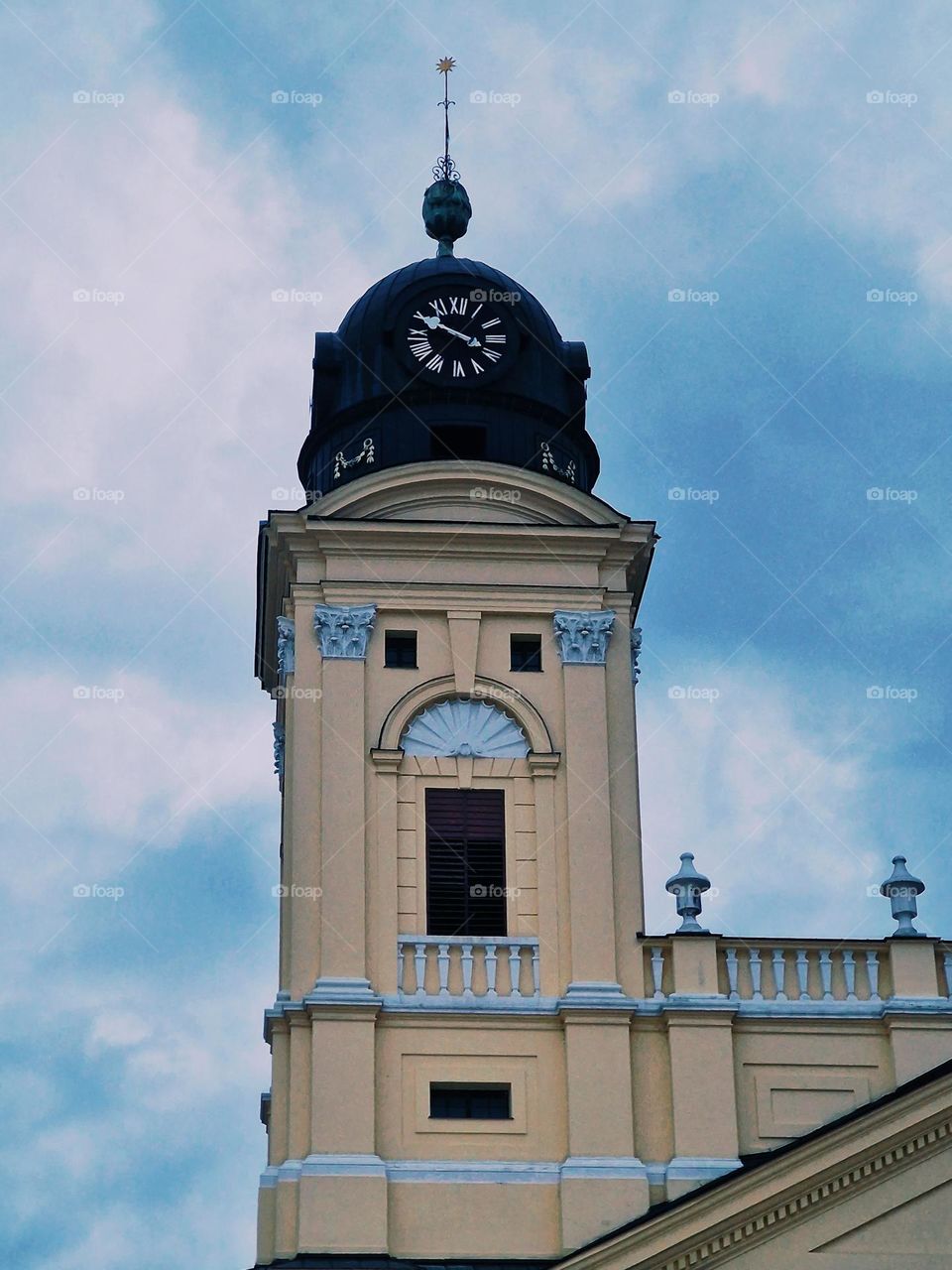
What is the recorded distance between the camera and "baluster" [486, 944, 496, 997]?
102ft

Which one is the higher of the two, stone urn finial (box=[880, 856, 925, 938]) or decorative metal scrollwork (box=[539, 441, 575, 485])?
decorative metal scrollwork (box=[539, 441, 575, 485])

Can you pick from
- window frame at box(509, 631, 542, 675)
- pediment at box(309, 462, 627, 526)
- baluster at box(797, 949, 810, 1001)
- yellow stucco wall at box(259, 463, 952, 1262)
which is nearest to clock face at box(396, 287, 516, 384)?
pediment at box(309, 462, 627, 526)

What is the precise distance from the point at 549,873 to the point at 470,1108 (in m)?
3.10

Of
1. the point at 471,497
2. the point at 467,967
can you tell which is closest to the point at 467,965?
the point at 467,967

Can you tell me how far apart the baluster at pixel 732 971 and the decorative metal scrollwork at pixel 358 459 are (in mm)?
8338

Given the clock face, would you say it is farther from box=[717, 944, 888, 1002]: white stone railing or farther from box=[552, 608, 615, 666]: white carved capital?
box=[717, 944, 888, 1002]: white stone railing

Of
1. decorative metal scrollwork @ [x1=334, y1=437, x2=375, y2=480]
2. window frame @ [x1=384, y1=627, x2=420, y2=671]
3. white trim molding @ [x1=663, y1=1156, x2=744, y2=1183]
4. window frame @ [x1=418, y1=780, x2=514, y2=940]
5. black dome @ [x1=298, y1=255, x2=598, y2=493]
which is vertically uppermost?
black dome @ [x1=298, y1=255, x2=598, y2=493]

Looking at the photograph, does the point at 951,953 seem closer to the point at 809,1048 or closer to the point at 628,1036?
the point at 809,1048

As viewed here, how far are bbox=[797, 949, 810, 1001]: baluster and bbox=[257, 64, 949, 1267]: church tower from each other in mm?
38

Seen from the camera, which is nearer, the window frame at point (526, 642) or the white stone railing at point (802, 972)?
the white stone railing at point (802, 972)

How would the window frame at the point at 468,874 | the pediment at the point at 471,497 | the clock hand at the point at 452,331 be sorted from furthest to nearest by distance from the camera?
the clock hand at the point at 452,331
the pediment at the point at 471,497
the window frame at the point at 468,874

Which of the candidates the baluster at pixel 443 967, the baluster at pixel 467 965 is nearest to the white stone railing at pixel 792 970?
the baluster at pixel 467 965

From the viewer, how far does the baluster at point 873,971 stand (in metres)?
31.1

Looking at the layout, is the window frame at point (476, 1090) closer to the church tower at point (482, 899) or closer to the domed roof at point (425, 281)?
the church tower at point (482, 899)
